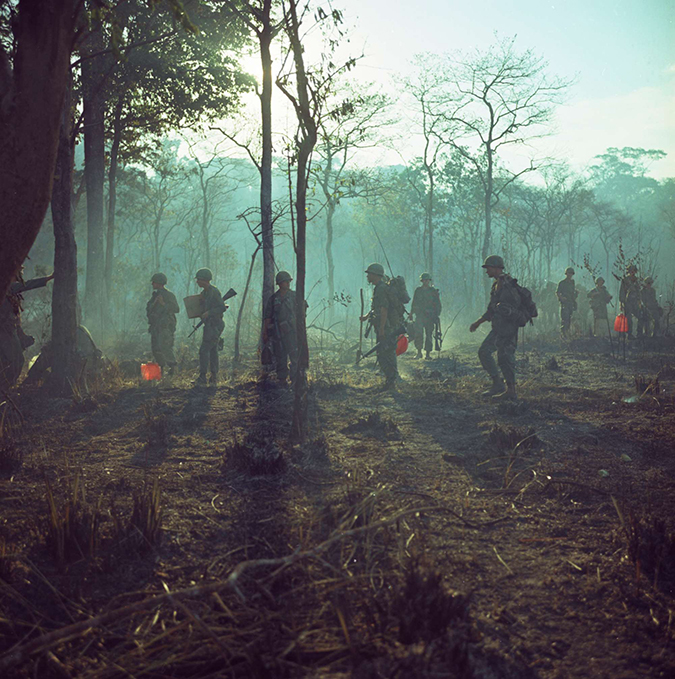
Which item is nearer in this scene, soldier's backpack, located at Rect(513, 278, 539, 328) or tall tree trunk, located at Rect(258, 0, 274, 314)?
soldier's backpack, located at Rect(513, 278, 539, 328)

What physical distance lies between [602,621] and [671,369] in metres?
9.57

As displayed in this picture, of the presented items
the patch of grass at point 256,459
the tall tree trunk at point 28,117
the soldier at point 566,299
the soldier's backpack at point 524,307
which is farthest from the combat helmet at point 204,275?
the soldier at point 566,299

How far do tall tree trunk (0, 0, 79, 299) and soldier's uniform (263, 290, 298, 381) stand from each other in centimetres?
644

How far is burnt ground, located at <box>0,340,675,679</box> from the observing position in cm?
230

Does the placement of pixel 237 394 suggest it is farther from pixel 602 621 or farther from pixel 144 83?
pixel 144 83

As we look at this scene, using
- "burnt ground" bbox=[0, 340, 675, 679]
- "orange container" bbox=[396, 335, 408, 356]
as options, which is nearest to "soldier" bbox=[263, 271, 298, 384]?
"orange container" bbox=[396, 335, 408, 356]

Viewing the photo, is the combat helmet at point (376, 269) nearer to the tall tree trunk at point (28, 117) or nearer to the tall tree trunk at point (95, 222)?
the tall tree trunk at point (28, 117)

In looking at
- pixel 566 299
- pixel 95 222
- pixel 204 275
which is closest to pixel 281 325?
pixel 204 275

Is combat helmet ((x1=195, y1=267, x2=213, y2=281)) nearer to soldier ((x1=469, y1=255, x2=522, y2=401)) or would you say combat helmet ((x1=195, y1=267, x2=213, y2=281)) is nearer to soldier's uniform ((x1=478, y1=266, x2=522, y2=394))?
soldier ((x1=469, y1=255, x2=522, y2=401))

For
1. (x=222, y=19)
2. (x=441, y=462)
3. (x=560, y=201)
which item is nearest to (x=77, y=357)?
(x=441, y=462)

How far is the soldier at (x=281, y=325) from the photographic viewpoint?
941 cm

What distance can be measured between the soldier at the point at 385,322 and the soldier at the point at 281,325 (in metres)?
1.32

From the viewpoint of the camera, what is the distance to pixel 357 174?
100 ft

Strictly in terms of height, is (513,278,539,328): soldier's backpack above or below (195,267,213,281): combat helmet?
below
